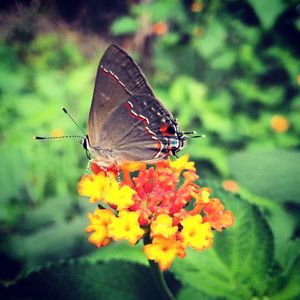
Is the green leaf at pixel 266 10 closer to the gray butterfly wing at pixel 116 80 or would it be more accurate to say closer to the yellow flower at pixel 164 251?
the gray butterfly wing at pixel 116 80

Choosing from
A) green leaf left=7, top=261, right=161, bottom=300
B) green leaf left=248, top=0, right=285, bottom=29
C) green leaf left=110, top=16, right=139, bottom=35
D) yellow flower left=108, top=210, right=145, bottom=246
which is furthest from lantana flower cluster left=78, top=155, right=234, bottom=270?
green leaf left=110, top=16, right=139, bottom=35

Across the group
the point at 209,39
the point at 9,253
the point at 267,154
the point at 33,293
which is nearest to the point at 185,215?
the point at 33,293

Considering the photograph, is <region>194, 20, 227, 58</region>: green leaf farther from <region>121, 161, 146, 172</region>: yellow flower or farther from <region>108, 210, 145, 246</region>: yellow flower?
<region>108, 210, 145, 246</region>: yellow flower

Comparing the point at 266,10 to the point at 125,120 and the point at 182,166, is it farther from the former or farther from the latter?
the point at 182,166

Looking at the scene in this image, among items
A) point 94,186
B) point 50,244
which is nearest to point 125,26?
point 50,244

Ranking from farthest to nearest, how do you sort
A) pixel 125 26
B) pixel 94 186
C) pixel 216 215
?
pixel 125 26 → pixel 94 186 → pixel 216 215

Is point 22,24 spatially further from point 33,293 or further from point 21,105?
point 33,293
